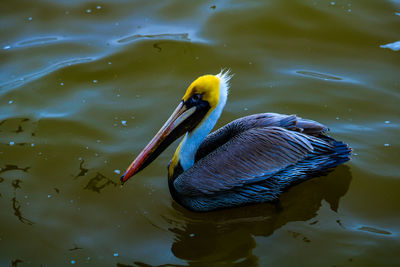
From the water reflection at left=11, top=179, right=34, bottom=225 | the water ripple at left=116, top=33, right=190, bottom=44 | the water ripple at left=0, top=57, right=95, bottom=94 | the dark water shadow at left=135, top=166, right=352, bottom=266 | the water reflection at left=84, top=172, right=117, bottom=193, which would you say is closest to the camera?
the dark water shadow at left=135, top=166, right=352, bottom=266

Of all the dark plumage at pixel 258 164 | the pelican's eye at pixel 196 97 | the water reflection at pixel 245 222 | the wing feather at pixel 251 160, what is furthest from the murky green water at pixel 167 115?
the pelican's eye at pixel 196 97

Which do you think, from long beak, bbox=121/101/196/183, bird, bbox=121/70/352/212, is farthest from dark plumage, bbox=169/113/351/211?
long beak, bbox=121/101/196/183

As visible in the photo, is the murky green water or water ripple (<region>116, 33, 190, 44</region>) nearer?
the murky green water

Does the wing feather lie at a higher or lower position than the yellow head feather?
lower

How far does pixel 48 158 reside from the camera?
4254mm

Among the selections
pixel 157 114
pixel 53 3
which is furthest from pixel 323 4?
pixel 53 3

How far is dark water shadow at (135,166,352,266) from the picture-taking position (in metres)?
3.49

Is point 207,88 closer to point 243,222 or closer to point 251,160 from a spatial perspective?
point 251,160

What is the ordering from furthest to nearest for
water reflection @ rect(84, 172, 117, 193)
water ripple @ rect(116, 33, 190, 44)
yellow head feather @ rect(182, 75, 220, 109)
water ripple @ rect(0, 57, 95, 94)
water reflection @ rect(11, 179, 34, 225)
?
water ripple @ rect(116, 33, 190, 44)
water ripple @ rect(0, 57, 95, 94)
water reflection @ rect(84, 172, 117, 193)
water reflection @ rect(11, 179, 34, 225)
yellow head feather @ rect(182, 75, 220, 109)

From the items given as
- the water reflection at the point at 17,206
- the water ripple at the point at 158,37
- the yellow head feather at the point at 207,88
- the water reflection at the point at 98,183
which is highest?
the yellow head feather at the point at 207,88

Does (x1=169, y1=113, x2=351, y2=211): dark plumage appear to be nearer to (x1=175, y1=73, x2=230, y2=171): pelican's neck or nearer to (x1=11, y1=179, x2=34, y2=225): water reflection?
(x1=175, y1=73, x2=230, y2=171): pelican's neck

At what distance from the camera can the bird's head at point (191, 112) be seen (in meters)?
3.64

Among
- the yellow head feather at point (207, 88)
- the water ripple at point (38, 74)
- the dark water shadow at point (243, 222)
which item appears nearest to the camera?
the dark water shadow at point (243, 222)

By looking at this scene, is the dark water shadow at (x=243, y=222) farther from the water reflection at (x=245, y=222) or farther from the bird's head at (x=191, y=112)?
the bird's head at (x=191, y=112)
